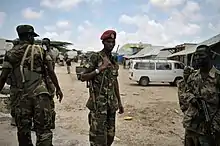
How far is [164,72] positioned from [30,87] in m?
17.8

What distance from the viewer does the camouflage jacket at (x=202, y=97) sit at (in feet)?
9.90

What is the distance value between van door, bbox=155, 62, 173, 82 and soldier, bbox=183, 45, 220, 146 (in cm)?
1782

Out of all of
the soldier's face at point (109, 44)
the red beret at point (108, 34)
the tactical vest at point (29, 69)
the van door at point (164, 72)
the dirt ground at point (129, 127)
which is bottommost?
the dirt ground at point (129, 127)

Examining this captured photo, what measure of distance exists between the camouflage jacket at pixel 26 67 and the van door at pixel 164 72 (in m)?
17.7

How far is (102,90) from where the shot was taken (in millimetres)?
3736

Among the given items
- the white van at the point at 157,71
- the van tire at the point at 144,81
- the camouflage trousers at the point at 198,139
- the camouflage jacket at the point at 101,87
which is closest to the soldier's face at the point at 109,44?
the camouflage jacket at the point at 101,87

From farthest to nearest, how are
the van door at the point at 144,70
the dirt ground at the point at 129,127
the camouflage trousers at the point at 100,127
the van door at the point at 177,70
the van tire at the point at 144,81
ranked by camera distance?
1. the van tire at the point at 144,81
2. the van door at the point at 144,70
3. the van door at the point at 177,70
4. the dirt ground at the point at 129,127
5. the camouflage trousers at the point at 100,127

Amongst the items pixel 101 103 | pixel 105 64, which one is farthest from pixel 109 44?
pixel 101 103

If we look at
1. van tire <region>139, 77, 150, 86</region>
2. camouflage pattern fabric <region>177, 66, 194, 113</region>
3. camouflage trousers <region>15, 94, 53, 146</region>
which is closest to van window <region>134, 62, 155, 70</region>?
van tire <region>139, 77, 150, 86</region>

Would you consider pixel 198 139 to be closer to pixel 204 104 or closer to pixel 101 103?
pixel 204 104

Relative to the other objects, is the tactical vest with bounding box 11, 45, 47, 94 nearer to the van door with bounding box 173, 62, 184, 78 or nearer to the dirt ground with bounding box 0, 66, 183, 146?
the dirt ground with bounding box 0, 66, 183, 146

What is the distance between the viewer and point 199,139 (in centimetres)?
308

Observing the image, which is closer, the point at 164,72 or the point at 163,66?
the point at 164,72

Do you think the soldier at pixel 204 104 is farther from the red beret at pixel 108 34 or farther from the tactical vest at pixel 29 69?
the tactical vest at pixel 29 69
